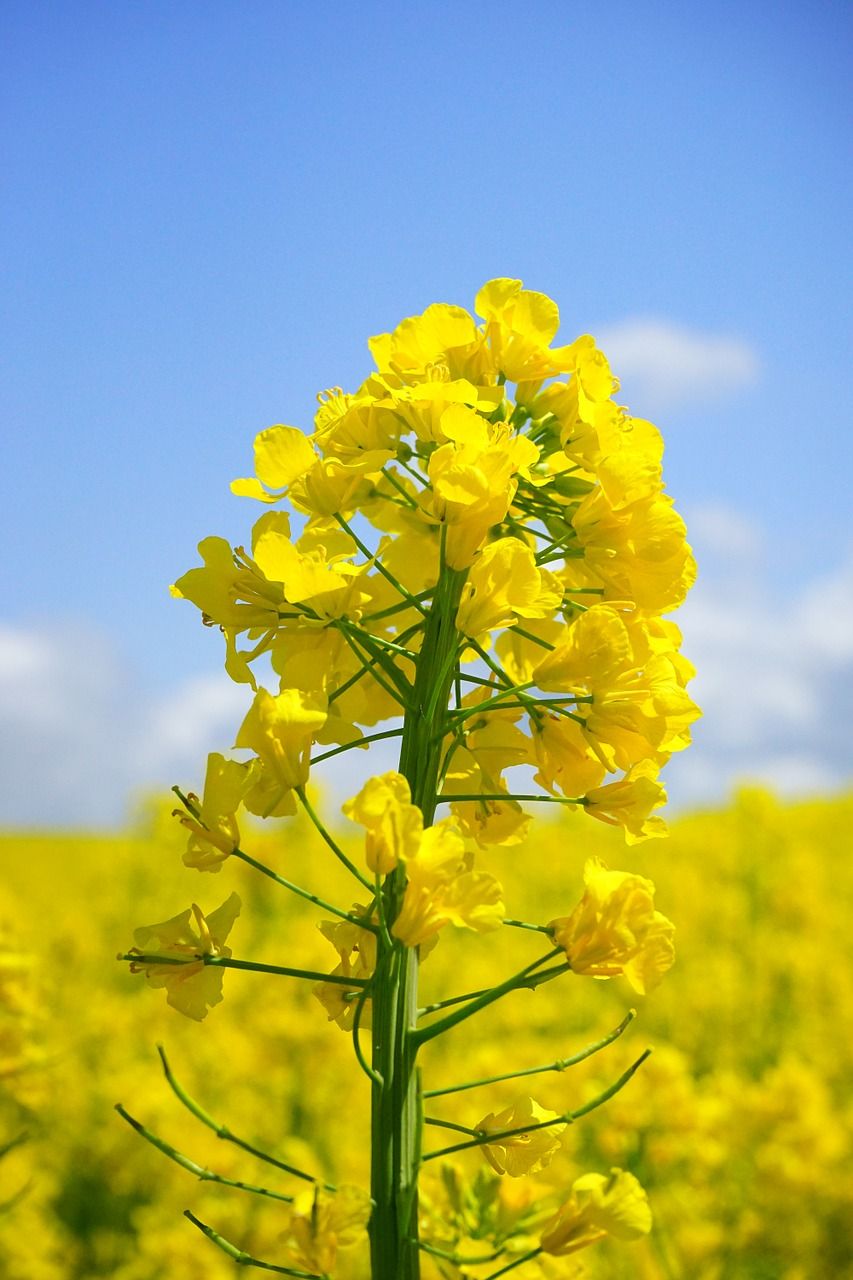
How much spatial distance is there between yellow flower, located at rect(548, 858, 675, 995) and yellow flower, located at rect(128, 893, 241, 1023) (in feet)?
1.58

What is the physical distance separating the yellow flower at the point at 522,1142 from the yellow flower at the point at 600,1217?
0.09 metres

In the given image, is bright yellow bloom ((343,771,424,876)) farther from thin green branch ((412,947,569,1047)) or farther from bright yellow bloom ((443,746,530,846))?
bright yellow bloom ((443,746,530,846))

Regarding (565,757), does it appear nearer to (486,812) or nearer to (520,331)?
(486,812)

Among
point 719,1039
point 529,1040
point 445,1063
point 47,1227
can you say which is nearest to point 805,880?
point 719,1039

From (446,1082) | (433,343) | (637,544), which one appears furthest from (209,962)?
(446,1082)

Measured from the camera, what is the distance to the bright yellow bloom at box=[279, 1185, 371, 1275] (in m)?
1.39

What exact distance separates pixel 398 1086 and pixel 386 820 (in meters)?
0.38

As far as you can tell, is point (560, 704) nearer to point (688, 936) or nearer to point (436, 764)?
point (436, 764)

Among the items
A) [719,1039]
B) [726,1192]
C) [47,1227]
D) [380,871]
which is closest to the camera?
[380,871]

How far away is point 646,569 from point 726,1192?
4.21 meters

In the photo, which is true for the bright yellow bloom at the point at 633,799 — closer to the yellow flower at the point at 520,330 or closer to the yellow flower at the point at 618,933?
the yellow flower at the point at 618,933

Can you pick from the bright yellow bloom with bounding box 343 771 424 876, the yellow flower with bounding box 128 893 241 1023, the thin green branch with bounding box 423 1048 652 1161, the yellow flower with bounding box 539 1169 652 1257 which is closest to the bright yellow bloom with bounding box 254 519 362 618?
the bright yellow bloom with bounding box 343 771 424 876

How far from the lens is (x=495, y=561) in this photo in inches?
59.0

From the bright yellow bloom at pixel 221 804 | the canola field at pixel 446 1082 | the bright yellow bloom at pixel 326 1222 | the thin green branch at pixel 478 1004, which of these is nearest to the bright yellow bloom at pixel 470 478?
the bright yellow bloom at pixel 221 804
